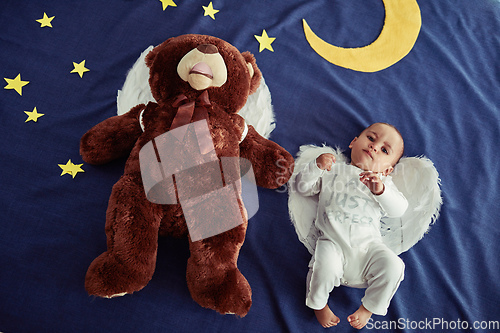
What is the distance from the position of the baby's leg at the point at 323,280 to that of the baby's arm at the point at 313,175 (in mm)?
170

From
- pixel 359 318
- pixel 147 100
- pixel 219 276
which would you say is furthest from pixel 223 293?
pixel 147 100

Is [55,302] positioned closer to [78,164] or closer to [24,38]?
[78,164]

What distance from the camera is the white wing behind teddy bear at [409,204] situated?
38.6 inches

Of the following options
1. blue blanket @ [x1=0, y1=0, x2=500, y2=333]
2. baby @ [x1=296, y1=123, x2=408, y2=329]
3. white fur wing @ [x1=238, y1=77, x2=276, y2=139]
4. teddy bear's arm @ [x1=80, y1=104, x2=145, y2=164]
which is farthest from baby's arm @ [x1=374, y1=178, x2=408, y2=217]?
teddy bear's arm @ [x1=80, y1=104, x2=145, y2=164]

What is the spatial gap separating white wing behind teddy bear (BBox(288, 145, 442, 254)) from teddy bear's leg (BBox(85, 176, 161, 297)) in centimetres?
39

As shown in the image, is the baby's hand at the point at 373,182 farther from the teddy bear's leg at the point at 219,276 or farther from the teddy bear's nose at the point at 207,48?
the teddy bear's nose at the point at 207,48

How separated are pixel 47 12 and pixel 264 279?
108 cm

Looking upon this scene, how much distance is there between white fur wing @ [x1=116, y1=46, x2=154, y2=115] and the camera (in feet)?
3.44

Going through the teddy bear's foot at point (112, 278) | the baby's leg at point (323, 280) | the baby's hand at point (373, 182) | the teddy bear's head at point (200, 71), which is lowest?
the baby's leg at point (323, 280)

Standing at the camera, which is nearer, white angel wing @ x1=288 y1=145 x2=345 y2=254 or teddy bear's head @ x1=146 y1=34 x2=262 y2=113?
teddy bear's head @ x1=146 y1=34 x2=262 y2=113

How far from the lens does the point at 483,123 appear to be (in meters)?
1.14

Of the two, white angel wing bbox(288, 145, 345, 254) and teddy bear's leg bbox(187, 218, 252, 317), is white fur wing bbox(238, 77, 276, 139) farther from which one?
teddy bear's leg bbox(187, 218, 252, 317)

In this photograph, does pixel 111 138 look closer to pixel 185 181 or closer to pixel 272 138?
pixel 185 181

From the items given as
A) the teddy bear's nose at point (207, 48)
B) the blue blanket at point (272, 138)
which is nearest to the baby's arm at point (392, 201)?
the blue blanket at point (272, 138)
